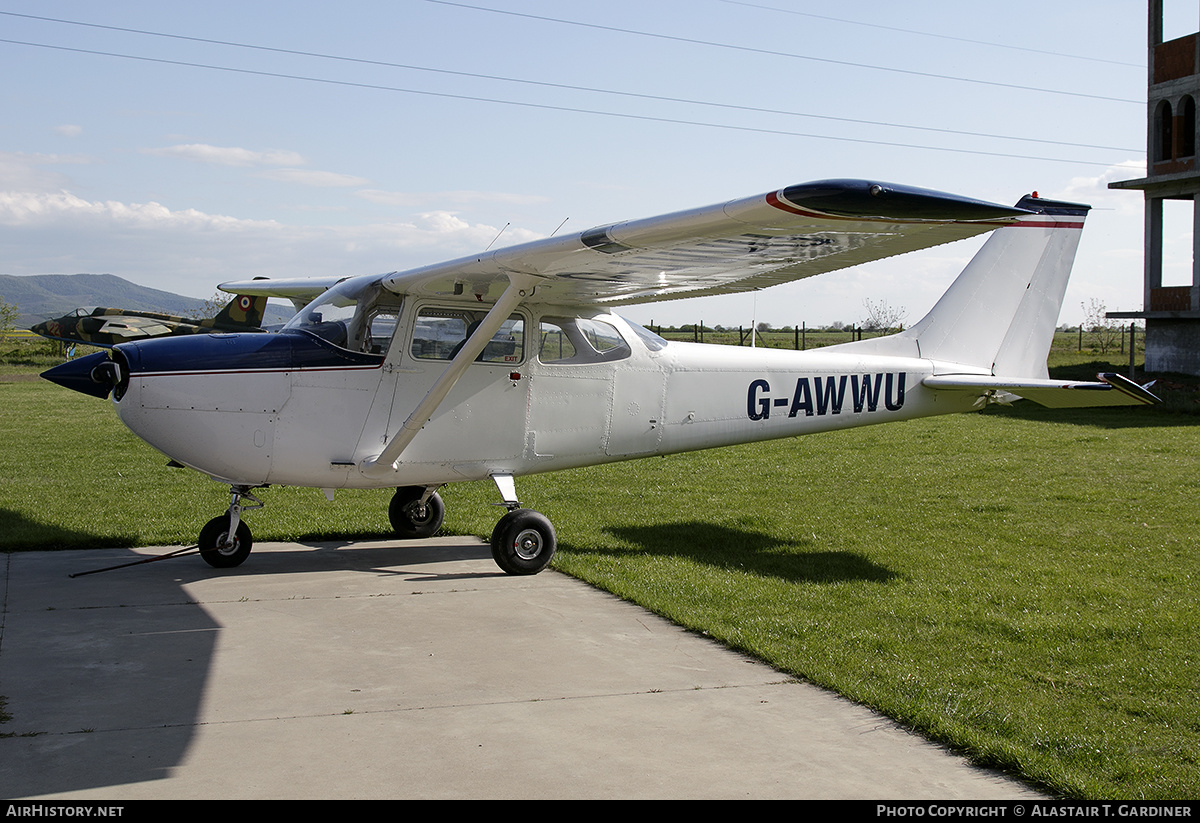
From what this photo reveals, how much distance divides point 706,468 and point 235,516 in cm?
749

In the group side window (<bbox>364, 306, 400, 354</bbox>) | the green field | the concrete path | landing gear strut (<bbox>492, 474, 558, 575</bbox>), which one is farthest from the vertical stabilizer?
the concrete path

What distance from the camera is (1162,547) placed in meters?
8.05

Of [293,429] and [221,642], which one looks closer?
[221,642]

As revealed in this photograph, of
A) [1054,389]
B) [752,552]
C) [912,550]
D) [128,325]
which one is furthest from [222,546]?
[128,325]

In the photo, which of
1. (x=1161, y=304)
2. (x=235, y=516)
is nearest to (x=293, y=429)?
(x=235, y=516)

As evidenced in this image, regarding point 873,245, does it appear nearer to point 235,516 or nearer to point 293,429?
point 293,429

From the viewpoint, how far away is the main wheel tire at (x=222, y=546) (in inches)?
299

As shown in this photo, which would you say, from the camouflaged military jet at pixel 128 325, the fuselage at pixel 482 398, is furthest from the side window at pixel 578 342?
the camouflaged military jet at pixel 128 325

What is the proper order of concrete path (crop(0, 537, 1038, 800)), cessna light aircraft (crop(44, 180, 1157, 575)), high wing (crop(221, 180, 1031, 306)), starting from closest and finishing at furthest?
concrete path (crop(0, 537, 1038, 800))
high wing (crop(221, 180, 1031, 306))
cessna light aircraft (crop(44, 180, 1157, 575))

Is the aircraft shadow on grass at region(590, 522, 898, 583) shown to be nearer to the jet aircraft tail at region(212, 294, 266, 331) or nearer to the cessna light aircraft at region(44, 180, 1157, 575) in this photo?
the cessna light aircraft at region(44, 180, 1157, 575)

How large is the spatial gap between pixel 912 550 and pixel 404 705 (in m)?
5.14

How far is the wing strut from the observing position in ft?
22.9

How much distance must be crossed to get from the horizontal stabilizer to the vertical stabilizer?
353mm

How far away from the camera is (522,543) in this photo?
757cm
